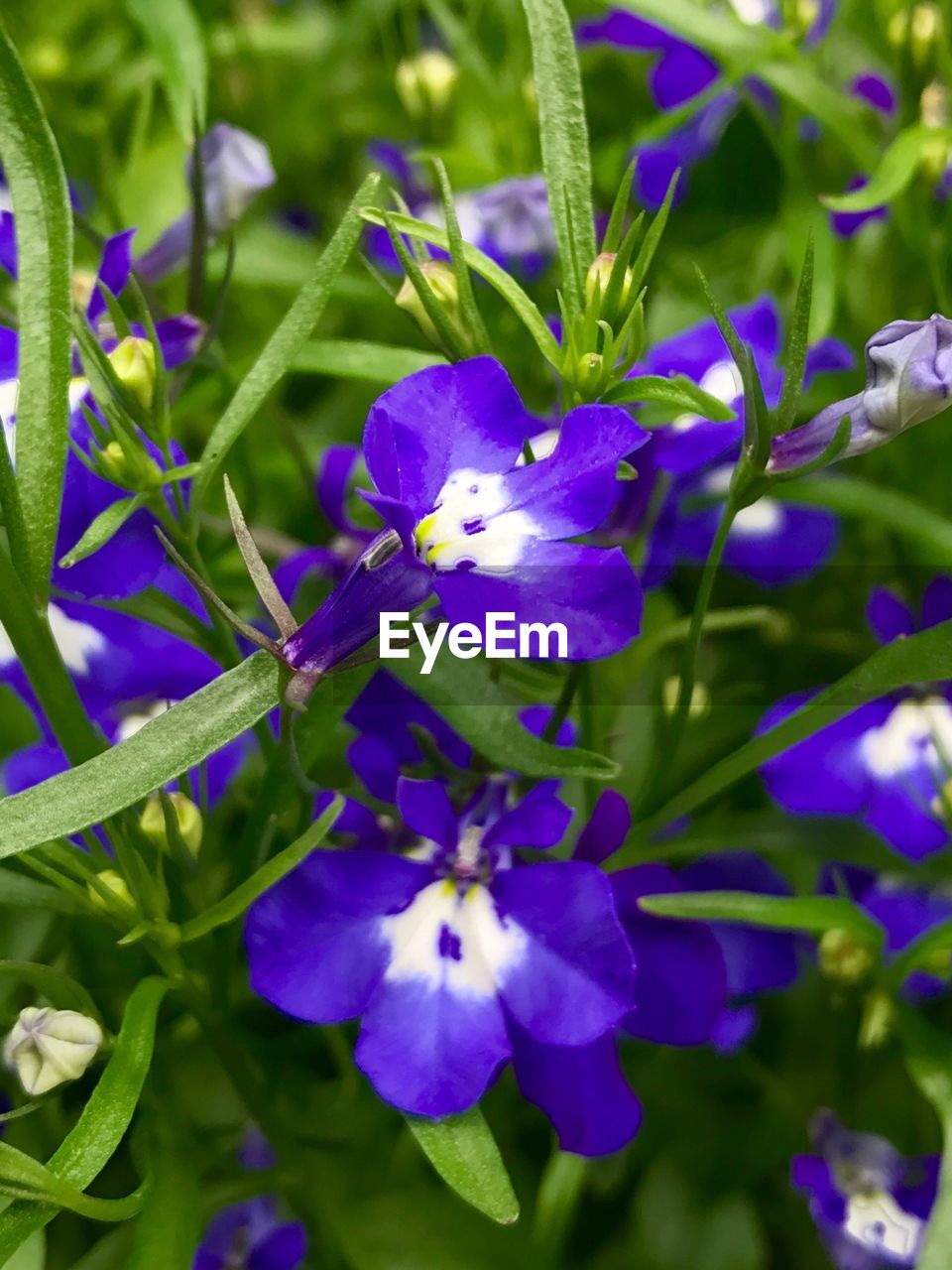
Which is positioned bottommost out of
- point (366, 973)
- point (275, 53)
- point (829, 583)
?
point (829, 583)

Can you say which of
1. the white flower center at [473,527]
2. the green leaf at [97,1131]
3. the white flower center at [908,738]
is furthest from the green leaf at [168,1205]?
the white flower center at [908,738]

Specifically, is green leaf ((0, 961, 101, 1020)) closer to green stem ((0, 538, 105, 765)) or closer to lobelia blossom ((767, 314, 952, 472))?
green stem ((0, 538, 105, 765))

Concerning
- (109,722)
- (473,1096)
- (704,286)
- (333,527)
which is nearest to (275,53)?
(333,527)

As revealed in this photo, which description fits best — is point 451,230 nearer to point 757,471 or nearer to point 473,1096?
point 757,471

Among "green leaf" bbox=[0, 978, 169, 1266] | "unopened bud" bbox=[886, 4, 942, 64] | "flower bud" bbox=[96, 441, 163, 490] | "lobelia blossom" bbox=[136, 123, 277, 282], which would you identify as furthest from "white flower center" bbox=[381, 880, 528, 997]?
"unopened bud" bbox=[886, 4, 942, 64]

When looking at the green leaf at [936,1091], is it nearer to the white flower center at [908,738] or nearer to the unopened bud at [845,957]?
the unopened bud at [845,957]

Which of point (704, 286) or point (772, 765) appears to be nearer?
point (704, 286)

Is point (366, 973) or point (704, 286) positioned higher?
point (704, 286)
